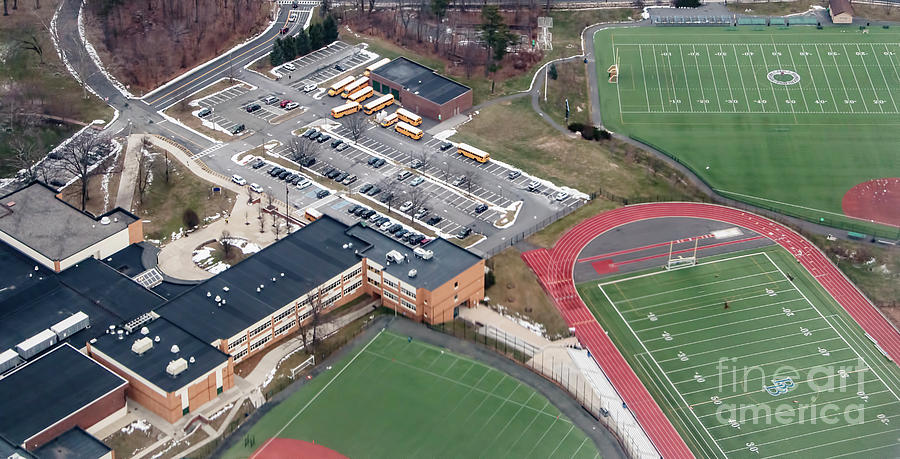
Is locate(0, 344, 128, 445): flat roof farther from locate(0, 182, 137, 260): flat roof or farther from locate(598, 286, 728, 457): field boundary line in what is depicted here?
locate(598, 286, 728, 457): field boundary line

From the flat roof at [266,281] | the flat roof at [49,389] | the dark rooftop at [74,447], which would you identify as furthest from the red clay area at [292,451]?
the flat roof at [49,389]

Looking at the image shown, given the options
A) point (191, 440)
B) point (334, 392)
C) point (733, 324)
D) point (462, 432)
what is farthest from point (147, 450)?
point (733, 324)

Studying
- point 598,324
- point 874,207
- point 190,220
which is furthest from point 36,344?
point 874,207

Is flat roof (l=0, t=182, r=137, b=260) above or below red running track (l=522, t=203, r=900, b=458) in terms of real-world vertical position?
above

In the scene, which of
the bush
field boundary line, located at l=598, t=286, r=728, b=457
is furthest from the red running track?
the bush

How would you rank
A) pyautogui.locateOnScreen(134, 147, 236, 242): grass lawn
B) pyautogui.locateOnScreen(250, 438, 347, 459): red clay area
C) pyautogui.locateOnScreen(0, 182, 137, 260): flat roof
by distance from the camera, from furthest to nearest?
pyautogui.locateOnScreen(134, 147, 236, 242): grass lawn, pyautogui.locateOnScreen(0, 182, 137, 260): flat roof, pyautogui.locateOnScreen(250, 438, 347, 459): red clay area

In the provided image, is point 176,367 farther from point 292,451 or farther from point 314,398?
point 314,398

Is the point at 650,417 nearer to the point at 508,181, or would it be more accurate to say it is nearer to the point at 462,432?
the point at 462,432
